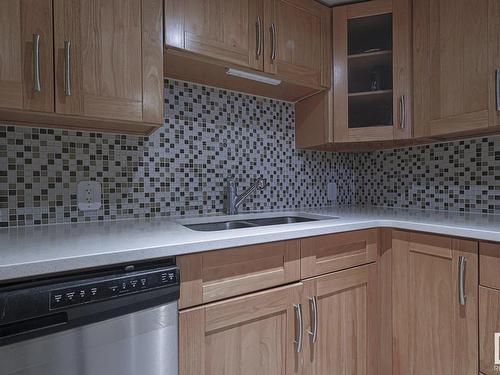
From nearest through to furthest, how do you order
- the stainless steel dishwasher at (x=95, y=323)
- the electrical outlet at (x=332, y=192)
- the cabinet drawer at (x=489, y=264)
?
the stainless steel dishwasher at (x=95, y=323) → the cabinet drawer at (x=489, y=264) → the electrical outlet at (x=332, y=192)

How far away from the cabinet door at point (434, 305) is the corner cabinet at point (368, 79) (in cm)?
61

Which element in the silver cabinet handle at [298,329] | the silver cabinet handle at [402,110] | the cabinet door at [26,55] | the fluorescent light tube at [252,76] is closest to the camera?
the cabinet door at [26,55]

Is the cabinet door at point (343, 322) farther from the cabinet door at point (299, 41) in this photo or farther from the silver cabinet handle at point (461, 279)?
the cabinet door at point (299, 41)

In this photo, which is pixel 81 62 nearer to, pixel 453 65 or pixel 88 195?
pixel 88 195

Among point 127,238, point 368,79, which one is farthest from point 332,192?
point 127,238

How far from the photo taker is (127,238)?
94 cm

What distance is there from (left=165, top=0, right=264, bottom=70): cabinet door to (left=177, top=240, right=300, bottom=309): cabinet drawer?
83 cm

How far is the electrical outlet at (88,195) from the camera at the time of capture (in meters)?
1.27

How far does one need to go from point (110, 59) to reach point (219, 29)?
493 millimetres

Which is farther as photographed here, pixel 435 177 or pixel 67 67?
pixel 435 177

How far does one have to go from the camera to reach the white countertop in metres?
0.71

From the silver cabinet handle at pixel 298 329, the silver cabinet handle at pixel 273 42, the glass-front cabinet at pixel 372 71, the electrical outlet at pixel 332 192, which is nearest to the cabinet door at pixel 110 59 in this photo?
the silver cabinet handle at pixel 273 42

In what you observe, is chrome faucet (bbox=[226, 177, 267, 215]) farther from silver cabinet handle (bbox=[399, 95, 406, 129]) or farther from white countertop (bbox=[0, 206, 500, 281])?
silver cabinet handle (bbox=[399, 95, 406, 129])

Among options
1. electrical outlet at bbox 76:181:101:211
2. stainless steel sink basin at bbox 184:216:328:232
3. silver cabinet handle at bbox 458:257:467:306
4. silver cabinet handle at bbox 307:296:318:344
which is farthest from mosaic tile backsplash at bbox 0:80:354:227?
silver cabinet handle at bbox 458:257:467:306
